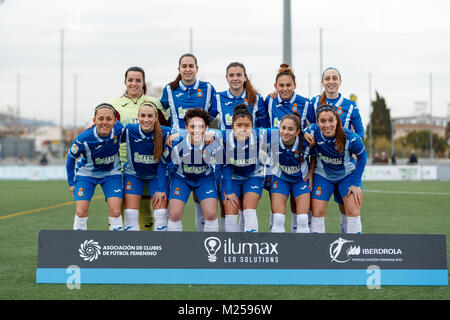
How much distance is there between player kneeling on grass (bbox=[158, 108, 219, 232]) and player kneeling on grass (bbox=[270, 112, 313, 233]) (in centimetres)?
60

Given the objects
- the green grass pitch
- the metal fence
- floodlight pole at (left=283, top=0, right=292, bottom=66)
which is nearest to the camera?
the green grass pitch

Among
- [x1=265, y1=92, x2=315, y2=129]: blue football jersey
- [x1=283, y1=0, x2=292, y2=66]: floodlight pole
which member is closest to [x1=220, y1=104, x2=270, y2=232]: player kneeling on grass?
[x1=265, y1=92, x2=315, y2=129]: blue football jersey

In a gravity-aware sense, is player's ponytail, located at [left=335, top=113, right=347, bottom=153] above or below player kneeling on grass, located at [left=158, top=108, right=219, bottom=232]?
above

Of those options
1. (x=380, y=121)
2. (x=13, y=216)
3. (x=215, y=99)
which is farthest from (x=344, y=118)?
(x=380, y=121)

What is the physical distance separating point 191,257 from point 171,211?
0.80 m

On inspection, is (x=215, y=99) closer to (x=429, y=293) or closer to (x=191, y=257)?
(x=191, y=257)

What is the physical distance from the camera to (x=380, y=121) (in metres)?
56.0

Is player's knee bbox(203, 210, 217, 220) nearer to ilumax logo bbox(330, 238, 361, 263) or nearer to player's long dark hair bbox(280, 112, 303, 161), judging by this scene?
player's long dark hair bbox(280, 112, 303, 161)

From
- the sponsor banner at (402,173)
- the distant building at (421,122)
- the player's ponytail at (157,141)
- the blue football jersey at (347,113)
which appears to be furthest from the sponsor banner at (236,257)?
the distant building at (421,122)

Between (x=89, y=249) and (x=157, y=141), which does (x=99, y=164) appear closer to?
(x=157, y=141)

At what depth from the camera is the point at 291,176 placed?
4992mm

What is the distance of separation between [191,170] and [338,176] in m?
1.43

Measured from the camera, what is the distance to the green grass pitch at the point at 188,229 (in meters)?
4.00

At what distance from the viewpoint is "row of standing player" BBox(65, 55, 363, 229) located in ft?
17.0
